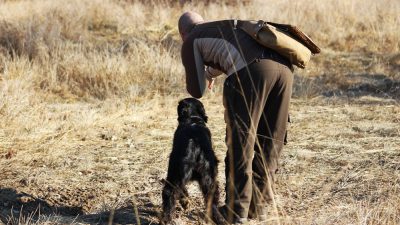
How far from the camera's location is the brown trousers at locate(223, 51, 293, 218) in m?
3.89

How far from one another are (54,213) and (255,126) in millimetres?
1760

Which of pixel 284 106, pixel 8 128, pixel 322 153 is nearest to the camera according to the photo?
pixel 284 106

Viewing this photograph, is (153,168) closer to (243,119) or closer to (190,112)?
(190,112)

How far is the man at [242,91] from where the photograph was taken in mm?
3887

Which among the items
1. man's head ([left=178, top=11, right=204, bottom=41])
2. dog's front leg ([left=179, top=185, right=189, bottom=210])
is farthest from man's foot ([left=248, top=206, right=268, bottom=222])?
man's head ([left=178, top=11, right=204, bottom=41])

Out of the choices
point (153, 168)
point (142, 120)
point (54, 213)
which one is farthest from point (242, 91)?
point (142, 120)

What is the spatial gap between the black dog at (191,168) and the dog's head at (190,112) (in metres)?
0.05

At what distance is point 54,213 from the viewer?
15.3 ft

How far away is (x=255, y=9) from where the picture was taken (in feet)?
48.7

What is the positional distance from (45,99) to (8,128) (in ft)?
6.48

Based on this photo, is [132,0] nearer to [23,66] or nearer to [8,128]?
[23,66]

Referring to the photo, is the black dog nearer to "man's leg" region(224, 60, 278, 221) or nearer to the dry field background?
"man's leg" region(224, 60, 278, 221)

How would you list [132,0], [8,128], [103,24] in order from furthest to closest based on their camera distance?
[132,0]
[103,24]
[8,128]

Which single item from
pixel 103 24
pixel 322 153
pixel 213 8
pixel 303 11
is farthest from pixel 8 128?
pixel 303 11
